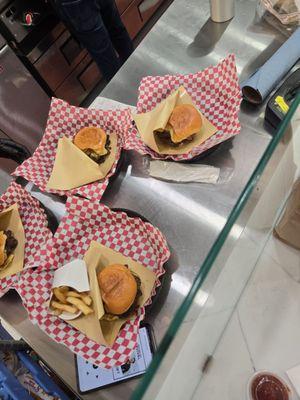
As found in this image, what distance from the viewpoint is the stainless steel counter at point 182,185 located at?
1.00 m

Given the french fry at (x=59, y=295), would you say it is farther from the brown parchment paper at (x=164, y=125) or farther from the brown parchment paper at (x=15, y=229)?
the brown parchment paper at (x=164, y=125)

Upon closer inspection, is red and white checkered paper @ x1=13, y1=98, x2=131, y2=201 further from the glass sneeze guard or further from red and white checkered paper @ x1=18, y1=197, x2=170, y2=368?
the glass sneeze guard

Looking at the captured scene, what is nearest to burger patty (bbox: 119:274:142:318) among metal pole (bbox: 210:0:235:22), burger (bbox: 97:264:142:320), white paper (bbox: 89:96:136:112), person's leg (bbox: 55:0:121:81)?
burger (bbox: 97:264:142:320)

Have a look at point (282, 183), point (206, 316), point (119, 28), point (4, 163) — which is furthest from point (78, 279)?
point (119, 28)

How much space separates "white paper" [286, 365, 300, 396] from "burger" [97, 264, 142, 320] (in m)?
0.41

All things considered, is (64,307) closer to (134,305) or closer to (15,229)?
(134,305)

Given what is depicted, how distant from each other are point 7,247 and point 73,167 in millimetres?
340

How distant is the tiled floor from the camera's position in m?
0.80

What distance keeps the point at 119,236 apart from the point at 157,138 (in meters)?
0.36

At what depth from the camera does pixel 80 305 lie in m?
0.94

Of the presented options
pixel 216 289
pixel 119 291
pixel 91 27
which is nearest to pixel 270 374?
pixel 216 289

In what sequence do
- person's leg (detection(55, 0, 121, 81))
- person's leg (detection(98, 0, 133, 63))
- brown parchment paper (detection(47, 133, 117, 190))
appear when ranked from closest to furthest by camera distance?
brown parchment paper (detection(47, 133, 117, 190)) < person's leg (detection(55, 0, 121, 81)) < person's leg (detection(98, 0, 133, 63))

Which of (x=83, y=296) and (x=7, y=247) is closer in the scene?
(x=83, y=296)

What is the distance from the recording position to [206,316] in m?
0.64
